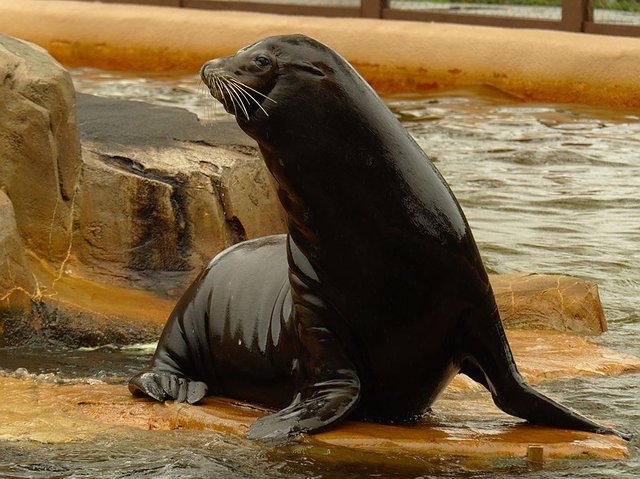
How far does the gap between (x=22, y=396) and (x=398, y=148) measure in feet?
5.26

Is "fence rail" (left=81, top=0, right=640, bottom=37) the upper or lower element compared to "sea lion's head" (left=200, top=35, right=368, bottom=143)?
lower

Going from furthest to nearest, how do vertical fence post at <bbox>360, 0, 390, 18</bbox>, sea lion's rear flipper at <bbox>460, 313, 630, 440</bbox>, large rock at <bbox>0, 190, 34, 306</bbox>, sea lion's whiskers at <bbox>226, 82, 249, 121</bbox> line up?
vertical fence post at <bbox>360, 0, 390, 18</bbox>, large rock at <bbox>0, 190, 34, 306</bbox>, sea lion's rear flipper at <bbox>460, 313, 630, 440</bbox>, sea lion's whiskers at <bbox>226, 82, 249, 121</bbox>

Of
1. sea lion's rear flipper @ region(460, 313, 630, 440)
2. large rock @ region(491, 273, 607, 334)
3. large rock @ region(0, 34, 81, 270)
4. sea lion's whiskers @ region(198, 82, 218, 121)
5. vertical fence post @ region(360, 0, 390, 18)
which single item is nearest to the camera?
sea lion's rear flipper @ region(460, 313, 630, 440)

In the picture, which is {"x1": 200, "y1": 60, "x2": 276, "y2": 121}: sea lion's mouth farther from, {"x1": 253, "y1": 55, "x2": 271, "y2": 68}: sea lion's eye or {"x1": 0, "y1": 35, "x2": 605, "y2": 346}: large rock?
{"x1": 0, "y1": 35, "x2": 605, "y2": 346}: large rock

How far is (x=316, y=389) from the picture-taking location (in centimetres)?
441

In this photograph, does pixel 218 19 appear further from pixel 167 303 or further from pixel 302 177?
pixel 302 177

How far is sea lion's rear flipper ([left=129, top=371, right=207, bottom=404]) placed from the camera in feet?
15.7

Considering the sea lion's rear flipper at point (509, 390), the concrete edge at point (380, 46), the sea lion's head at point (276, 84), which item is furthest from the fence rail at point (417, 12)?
the sea lion's head at point (276, 84)

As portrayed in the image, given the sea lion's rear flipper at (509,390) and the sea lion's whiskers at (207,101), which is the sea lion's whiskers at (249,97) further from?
the sea lion's rear flipper at (509,390)

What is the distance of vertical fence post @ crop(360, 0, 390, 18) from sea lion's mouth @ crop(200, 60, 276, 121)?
40.8 ft

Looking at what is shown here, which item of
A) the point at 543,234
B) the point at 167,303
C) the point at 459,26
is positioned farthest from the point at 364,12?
the point at 167,303

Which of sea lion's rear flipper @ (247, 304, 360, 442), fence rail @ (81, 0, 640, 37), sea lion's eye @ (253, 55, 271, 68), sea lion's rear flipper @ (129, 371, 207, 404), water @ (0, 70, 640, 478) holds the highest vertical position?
sea lion's eye @ (253, 55, 271, 68)

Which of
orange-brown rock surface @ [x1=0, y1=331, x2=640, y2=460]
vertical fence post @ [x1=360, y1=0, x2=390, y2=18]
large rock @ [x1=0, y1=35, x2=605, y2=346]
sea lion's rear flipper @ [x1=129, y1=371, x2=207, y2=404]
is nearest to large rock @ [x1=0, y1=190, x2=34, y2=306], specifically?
large rock @ [x1=0, y1=35, x2=605, y2=346]

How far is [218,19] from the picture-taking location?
56.6 ft
